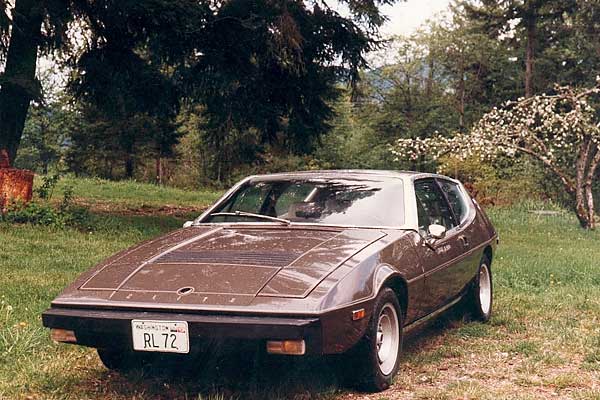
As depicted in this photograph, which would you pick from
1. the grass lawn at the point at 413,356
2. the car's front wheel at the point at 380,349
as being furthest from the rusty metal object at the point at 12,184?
the car's front wheel at the point at 380,349

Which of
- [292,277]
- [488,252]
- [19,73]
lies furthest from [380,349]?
[19,73]

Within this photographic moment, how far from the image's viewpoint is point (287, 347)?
12.2 ft

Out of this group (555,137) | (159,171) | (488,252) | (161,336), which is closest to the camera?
(161,336)

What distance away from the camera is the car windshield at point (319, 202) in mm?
5180

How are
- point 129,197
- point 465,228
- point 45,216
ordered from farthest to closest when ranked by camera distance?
point 129,197
point 45,216
point 465,228

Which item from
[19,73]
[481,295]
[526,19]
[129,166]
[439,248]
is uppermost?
[526,19]

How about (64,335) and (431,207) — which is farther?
(431,207)

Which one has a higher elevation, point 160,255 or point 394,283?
point 160,255

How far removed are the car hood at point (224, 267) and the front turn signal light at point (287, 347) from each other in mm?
245

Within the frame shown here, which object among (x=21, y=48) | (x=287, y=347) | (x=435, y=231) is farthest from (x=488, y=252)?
(x=21, y=48)

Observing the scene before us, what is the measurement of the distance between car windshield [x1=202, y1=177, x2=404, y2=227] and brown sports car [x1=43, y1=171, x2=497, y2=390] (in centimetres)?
1

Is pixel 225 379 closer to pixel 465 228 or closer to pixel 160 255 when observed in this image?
pixel 160 255

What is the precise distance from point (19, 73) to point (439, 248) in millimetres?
8958

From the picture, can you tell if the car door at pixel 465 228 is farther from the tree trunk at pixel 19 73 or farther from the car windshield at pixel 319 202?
the tree trunk at pixel 19 73
